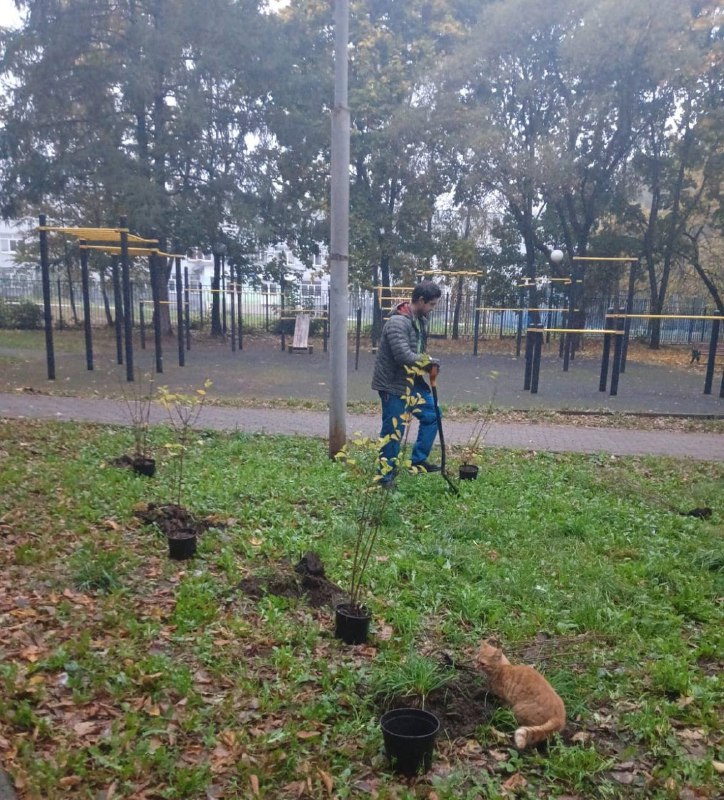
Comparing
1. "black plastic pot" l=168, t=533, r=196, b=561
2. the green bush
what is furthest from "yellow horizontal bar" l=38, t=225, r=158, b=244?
the green bush

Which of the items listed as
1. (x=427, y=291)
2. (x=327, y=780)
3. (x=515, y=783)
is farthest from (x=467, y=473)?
(x=327, y=780)

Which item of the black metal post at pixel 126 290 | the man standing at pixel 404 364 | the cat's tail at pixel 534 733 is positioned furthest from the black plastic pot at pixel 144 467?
the black metal post at pixel 126 290

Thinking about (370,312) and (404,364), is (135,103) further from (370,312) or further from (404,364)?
(404,364)

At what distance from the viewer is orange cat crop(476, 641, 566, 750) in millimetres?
2585

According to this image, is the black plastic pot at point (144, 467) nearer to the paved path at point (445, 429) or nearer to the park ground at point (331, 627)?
the park ground at point (331, 627)

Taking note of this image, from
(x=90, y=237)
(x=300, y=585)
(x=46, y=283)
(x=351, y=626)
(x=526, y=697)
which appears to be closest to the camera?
(x=526, y=697)

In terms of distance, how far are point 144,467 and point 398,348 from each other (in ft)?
8.21

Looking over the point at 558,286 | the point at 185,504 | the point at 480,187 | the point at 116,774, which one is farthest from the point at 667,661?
the point at 558,286

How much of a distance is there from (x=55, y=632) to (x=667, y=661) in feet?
9.79

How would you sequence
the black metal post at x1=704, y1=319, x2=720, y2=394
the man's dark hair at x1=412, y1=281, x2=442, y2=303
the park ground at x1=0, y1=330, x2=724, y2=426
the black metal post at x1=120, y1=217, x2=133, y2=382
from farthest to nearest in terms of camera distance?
the black metal post at x1=704, y1=319, x2=720, y2=394 < the black metal post at x1=120, y1=217, x2=133, y2=382 < the park ground at x1=0, y1=330, x2=724, y2=426 < the man's dark hair at x1=412, y1=281, x2=442, y2=303

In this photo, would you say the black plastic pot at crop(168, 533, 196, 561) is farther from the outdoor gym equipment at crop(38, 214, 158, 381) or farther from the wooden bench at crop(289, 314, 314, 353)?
the wooden bench at crop(289, 314, 314, 353)

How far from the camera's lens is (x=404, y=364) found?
5.62 metres

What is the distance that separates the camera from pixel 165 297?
21.4 m

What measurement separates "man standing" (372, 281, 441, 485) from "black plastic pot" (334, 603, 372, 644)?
2258 mm
